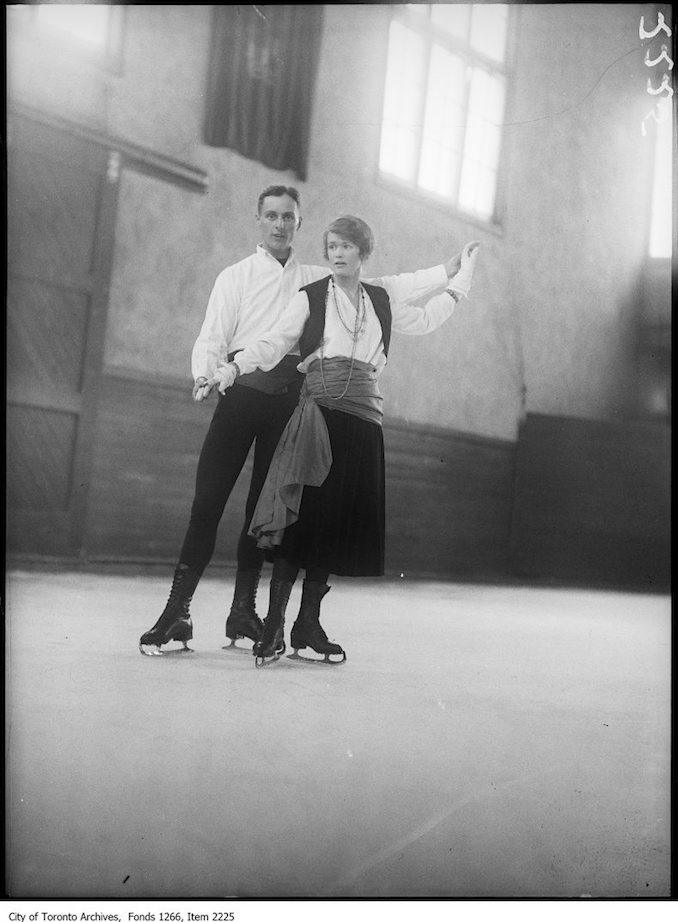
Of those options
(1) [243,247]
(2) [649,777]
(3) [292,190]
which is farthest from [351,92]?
(2) [649,777]

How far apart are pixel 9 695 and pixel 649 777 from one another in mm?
1835

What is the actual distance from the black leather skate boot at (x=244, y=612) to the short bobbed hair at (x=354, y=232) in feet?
3.26

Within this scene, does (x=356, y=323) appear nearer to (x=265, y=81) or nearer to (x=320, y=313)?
(x=320, y=313)

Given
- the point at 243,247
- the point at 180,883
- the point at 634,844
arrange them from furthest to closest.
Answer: the point at 243,247 < the point at 634,844 < the point at 180,883

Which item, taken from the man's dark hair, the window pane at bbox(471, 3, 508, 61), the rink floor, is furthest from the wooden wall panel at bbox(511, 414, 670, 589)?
the window pane at bbox(471, 3, 508, 61)

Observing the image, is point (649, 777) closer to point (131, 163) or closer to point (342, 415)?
point (342, 415)

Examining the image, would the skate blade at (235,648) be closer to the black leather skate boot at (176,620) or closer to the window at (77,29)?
the black leather skate boot at (176,620)

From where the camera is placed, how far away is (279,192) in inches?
101

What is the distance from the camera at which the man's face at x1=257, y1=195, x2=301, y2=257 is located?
2.56 meters

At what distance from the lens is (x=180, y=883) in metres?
2.24

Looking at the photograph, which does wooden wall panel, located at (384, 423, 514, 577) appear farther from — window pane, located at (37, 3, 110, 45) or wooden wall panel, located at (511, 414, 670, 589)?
window pane, located at (37, 3, 110, 45)

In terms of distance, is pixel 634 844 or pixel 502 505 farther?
pixel 502 505

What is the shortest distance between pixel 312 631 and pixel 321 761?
0.37 m

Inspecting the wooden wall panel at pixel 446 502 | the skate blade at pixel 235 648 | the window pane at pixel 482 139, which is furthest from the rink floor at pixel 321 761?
the window pane at pixel 482 139
